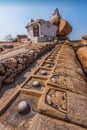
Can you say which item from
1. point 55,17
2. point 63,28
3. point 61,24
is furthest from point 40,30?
point 55,17

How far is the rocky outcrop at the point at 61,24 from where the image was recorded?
847 inches

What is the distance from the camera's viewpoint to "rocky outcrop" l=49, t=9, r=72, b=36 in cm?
2152

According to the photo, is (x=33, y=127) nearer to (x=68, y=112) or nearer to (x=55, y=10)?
(x=68, y=112)

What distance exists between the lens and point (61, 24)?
2192 centimetres

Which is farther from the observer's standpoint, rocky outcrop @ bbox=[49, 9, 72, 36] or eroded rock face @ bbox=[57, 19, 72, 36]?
rocky outcrop @ bbox=[49, 9, 72, 36]

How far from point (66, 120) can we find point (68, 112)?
0.24ft

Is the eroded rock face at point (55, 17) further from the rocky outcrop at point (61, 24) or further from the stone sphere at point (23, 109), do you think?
the stone sphere at point (23, 109)

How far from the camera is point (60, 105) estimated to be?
3.67 ft

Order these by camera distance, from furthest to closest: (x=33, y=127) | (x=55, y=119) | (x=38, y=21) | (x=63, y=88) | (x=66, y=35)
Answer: (x=66, y=35) < (x=38, y=21) < (x=63, y=88) < (x=55, y=119) < (x=33, y=127)

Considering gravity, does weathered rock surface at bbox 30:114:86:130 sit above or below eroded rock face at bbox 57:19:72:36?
below

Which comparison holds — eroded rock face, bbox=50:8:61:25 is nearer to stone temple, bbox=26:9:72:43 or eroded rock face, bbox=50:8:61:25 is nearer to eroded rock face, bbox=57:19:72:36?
eroded rock face, bbox=57:19:72:36

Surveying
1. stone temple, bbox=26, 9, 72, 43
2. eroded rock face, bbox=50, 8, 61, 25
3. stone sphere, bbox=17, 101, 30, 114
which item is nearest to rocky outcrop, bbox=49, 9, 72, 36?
eroded rock face, bbox=50, 8, 61, 25

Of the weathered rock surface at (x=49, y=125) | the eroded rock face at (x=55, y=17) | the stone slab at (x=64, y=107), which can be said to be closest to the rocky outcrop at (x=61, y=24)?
the eroded rock face at (x=55, y=17)

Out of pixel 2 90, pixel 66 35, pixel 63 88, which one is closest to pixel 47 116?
pixel 63 88
